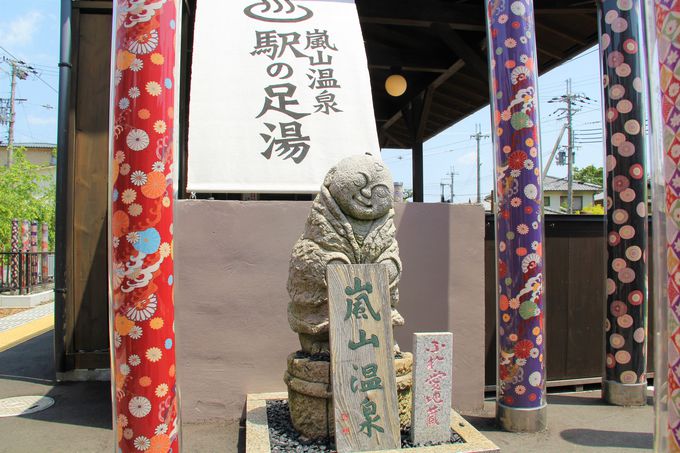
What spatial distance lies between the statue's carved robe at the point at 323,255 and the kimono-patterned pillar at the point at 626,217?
294 cm

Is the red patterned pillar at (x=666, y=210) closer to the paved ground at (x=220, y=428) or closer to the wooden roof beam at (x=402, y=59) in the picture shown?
the paved ground at (x=220, y=428)

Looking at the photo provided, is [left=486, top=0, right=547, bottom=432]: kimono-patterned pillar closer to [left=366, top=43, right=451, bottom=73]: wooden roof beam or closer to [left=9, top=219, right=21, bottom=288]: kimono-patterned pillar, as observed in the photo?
[left=366, top=43, right=451, bottom=73]: wooden roof beam

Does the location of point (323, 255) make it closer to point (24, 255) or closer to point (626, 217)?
point (626, 217)

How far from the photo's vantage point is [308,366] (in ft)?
13.4

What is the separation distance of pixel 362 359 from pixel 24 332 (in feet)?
29.7

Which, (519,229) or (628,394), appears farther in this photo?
(628,394)

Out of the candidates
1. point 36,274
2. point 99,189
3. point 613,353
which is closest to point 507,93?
point 613,353

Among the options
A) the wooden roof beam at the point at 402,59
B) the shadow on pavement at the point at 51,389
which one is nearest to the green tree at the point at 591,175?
the wooden roof beam at the point at 402,59

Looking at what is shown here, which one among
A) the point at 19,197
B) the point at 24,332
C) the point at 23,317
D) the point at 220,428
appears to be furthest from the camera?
the point at 19,197

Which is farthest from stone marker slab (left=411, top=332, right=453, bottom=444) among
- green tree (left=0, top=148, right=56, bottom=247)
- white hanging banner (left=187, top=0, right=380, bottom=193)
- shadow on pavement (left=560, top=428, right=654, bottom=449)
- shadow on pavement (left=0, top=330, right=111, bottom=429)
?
green tree (left=0, top=148, right=56, bottom=247)

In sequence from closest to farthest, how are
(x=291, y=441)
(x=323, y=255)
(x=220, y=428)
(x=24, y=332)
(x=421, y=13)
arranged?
(x=291, y=441)
(x=323, y=255)
(x=220, y=428)
(x=421, y=13)
(x=24, y=332)

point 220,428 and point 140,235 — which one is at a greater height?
point 140,235

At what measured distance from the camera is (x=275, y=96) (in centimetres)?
576

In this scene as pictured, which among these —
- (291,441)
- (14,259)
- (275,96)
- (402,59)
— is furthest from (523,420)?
(14,259)
